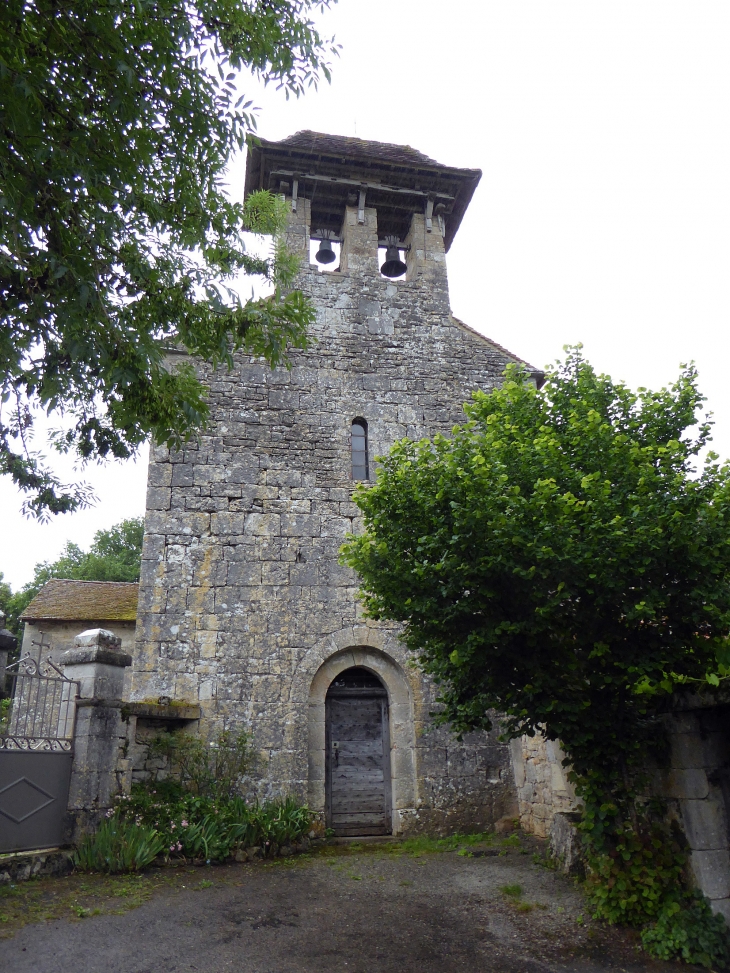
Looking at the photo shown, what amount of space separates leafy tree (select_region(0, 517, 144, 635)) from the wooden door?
18.0m

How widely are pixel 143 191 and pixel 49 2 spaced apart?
43.7 inches

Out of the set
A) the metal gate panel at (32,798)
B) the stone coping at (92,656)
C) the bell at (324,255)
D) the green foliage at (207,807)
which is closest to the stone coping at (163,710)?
the green foliage at (207,807)

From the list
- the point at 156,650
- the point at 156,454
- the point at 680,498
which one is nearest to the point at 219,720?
the point at 156,650

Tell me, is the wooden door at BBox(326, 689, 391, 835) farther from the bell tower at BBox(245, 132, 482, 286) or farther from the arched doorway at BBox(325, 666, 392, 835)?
the bell tower at BBox(245, 132, 482, 286)

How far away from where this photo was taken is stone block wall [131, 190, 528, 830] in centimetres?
816

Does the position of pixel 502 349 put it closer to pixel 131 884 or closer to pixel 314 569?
pixel 314 569

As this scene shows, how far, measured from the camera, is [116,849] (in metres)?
6.32

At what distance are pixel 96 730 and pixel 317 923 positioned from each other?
9.83ft

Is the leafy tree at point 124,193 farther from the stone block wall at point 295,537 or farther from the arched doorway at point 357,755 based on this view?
the arched doorway at point 357,755

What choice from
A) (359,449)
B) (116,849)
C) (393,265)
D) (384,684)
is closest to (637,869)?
(384,684)

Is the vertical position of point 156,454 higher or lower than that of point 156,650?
higher

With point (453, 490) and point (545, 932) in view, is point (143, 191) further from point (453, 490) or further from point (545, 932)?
point (545, 932)

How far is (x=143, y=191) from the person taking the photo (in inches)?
178

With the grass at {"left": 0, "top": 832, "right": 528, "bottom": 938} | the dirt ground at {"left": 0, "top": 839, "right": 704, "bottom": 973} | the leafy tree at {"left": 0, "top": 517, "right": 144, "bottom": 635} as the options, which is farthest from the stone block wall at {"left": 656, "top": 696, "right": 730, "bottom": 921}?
the leafy tree at {"left": 0, "top": 517, "right": 144, "bottom": 635}
